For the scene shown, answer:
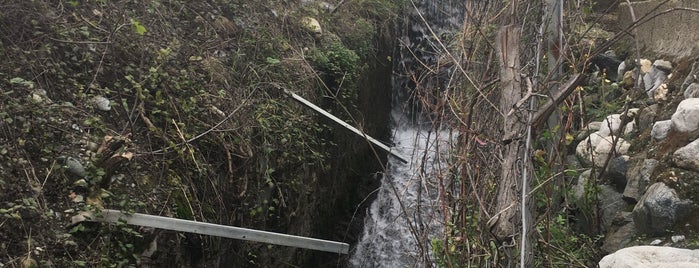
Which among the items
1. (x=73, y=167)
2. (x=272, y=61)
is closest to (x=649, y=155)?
(x=272, y=61)

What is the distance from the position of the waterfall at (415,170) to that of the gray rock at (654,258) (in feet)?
3.11

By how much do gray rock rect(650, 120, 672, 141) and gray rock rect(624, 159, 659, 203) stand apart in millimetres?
213

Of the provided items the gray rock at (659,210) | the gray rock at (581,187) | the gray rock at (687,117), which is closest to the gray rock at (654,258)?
the gray rock at (659,210)

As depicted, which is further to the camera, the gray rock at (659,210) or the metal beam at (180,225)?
the gray rock at (659,210)

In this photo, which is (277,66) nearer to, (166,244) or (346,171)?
(346,171)

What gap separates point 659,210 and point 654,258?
36.6 inches

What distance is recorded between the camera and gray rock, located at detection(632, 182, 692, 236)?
322cm

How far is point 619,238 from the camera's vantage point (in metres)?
3.53

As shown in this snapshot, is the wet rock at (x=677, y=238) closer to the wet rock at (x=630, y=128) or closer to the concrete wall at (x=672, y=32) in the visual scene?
the wet rock at (x=630, y=128)

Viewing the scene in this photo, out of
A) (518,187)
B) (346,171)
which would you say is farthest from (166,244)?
(346,171)

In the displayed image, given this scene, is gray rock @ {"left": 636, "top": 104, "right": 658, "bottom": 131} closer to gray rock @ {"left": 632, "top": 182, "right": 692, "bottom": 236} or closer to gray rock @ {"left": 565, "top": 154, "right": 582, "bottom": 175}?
gray rock @ {"left": 565, "top": 154, "right": 582, "bottom": 175}

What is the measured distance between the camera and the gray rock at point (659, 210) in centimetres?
322

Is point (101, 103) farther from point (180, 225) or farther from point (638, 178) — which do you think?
point (638, 178)

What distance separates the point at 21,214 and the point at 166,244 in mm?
800
